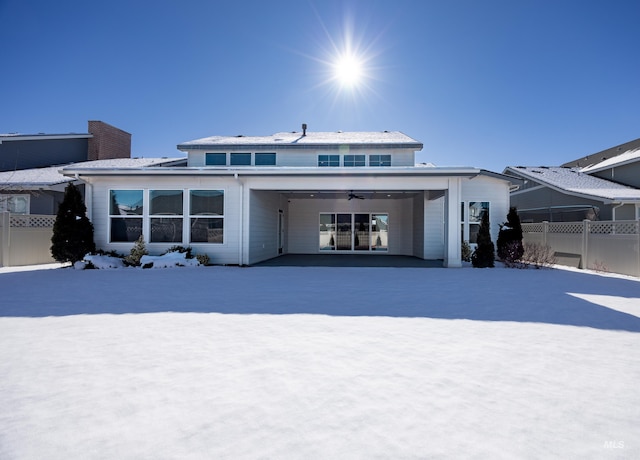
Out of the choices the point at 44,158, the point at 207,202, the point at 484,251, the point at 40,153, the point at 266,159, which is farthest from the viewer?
the point at 44,158

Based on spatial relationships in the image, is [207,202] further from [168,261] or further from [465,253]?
[465,253]

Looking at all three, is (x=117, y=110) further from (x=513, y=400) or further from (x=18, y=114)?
(x=513, y=400)

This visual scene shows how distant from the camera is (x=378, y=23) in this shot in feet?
39.9

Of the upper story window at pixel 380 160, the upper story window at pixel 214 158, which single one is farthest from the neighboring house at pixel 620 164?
the upper story window at pixel 214 158

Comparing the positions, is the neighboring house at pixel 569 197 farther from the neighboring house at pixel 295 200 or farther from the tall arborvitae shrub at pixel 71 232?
the tall arborvitae shrub at pixel 71 232

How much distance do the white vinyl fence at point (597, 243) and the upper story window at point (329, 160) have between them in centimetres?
945

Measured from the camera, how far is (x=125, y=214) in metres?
12.1

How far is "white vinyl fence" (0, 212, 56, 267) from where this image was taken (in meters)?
11.6

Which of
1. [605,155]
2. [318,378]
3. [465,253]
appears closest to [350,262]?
[465,253]

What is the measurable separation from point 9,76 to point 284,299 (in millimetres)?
18674

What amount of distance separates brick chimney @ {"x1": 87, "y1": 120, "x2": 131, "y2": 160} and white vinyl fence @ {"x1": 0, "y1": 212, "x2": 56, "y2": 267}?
31.5 feet

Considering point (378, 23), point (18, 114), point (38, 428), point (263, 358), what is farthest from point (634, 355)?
point (18, 114)

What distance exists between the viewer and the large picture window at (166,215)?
12023 millimetres

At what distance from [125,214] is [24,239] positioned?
3648 millimetres
